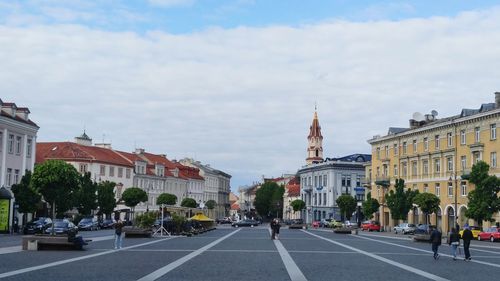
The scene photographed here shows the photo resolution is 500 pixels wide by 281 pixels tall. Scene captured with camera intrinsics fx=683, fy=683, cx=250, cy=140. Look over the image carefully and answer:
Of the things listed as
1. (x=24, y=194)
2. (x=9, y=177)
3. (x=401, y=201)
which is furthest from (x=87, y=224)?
(x=401, y=201)

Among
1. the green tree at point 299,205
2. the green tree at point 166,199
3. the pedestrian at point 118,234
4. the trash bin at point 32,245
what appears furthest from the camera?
the green tree at point 299,205

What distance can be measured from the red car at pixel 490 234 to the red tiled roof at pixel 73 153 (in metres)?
53.1

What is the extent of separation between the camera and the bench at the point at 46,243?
31141 mm

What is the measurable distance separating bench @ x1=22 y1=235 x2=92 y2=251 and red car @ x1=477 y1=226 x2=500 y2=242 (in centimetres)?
3729

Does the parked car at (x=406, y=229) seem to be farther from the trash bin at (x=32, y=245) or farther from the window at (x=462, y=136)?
the trash bin at (x=32, y=245)

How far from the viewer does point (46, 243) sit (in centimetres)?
3133

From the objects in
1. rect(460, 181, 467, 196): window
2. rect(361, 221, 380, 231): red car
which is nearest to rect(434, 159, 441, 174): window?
rect(460, 181, 467, 196): window

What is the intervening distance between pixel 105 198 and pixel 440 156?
39.4 metres

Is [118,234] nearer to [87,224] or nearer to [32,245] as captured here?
[32,245]

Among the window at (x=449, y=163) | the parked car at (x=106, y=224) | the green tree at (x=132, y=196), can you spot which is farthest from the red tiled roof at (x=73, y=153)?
the window at (x=449, y=163)

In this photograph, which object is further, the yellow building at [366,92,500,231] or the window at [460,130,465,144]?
the window at [460,130,465,144]

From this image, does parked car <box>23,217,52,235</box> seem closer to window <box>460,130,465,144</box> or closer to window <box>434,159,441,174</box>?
window <box>460,130,465,144</box>

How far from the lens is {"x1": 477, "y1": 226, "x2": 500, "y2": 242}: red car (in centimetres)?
5609

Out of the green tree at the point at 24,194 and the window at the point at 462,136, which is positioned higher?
the window at the point at 462,136
